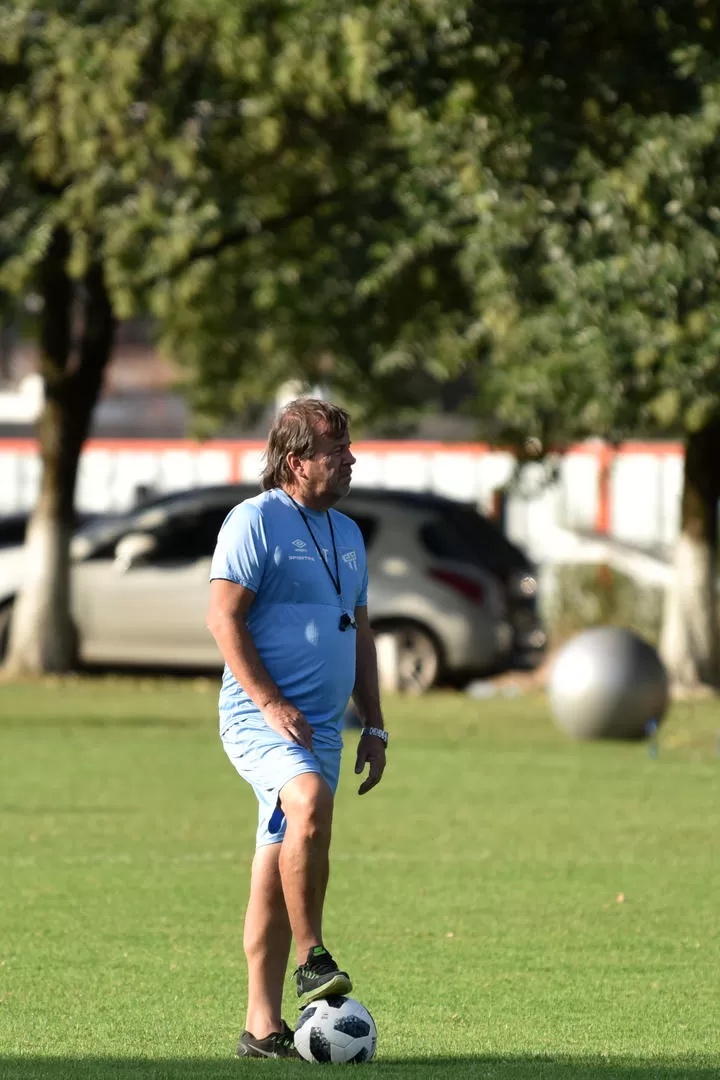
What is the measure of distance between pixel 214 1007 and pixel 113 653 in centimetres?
1585

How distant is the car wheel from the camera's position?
858 inches

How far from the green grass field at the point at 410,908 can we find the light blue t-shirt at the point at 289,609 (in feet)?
3.40

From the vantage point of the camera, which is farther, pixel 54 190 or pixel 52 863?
pixel 54 190

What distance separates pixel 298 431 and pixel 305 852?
3.97 feet

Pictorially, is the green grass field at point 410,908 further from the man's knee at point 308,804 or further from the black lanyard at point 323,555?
the black lanyard at point 323,555

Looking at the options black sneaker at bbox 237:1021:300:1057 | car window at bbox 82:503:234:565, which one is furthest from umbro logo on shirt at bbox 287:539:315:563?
car window at bbox 82:503:234:565

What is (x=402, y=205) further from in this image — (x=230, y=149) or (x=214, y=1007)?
(x=214, y=1007)

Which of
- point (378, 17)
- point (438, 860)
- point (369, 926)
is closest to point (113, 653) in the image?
point (378, 17)

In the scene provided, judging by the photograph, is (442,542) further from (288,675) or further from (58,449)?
(288,675)

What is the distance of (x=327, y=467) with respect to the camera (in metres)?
6.44

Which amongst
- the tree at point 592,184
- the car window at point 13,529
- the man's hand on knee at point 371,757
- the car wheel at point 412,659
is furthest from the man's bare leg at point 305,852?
the car window at point 13,529

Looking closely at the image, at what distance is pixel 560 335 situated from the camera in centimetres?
1873

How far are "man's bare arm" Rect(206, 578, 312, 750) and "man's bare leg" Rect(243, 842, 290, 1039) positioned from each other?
1.23 ft

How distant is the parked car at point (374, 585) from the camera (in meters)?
21.8
